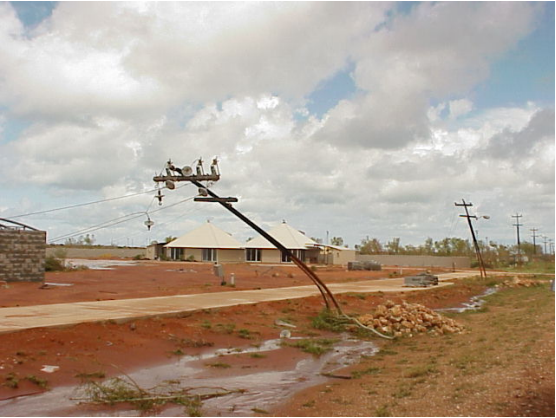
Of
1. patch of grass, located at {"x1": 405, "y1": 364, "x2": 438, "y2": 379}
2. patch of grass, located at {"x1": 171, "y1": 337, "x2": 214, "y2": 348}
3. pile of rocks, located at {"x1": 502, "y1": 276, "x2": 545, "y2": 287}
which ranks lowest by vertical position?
patch of grass, located at {"x1": 405, "y1": 364, "x2": 438, "y2": 379}

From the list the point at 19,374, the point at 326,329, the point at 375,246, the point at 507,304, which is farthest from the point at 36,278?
the point at 375,246

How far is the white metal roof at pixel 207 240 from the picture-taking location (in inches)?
2982

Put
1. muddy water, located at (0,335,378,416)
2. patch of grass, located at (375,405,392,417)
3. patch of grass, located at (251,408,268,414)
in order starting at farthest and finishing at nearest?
patch of grass, located at (251,408,268,414), muddy water, located at (0,335,378,416), patch of grass, located at (375,405,392,417)

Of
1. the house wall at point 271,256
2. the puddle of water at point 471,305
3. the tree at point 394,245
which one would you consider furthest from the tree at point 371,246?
the puddle of water at point 471,305

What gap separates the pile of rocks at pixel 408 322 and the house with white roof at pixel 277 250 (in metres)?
53.2

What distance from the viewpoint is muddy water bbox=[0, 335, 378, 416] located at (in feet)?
29.1

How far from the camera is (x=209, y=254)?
7619 cm

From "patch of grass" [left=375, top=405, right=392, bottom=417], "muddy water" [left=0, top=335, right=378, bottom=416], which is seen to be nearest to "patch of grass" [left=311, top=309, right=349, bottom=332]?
"muddy water" [left=0, top=335, right=378, bottom=416]

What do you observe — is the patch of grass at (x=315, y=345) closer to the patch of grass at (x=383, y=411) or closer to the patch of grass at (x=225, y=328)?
the patch of grass at (x=225, y=328)

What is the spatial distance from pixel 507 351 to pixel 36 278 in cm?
2494

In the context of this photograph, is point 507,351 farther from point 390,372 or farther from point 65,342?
point 65,342

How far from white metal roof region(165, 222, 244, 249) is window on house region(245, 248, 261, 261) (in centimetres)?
134

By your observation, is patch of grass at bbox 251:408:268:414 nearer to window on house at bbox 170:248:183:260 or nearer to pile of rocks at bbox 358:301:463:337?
pile of rocks at bbox 358:301:463:337

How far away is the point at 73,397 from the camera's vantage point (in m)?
9.47
